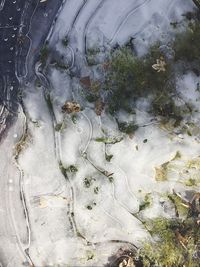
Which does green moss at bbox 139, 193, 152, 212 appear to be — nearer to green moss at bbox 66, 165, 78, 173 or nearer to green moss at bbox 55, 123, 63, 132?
green moss at bbox 66, 165, 78, 173

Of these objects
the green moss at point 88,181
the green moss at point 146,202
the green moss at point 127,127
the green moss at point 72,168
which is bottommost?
the green moss at point 146,202

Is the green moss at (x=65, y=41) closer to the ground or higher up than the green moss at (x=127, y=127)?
higher up

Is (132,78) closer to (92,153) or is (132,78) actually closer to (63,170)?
(92,153)

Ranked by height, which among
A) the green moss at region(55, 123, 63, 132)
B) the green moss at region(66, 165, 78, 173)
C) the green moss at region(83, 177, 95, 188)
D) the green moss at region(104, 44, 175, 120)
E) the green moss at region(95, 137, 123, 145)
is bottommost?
the green moss at region(83, 177, 95, 188)

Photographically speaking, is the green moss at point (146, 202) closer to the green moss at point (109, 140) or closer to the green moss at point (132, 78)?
the green moss at point (109, 140)

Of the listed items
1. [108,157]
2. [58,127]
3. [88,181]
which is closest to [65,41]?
[58,127]

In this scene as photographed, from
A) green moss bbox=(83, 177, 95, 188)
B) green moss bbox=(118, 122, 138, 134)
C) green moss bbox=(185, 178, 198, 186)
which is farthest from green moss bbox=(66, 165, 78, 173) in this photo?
green moss bbox=(185, 178, 198, 186)

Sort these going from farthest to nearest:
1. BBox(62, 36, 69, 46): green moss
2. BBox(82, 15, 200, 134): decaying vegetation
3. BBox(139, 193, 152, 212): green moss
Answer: BBox(62, 36, 69, 46): green moss, BBox(139, 193, 152, 212): green moss, BBox(82, 15, 200, 134): decaying vegetation

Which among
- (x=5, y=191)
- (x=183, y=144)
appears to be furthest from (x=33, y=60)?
(x=183, y=144)

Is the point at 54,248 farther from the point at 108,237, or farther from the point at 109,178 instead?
the point at 109,178

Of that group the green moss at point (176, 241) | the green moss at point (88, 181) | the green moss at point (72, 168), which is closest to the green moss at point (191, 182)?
the green moss at point (176, 241)

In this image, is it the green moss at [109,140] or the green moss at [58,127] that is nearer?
the green moss at [109,140]
